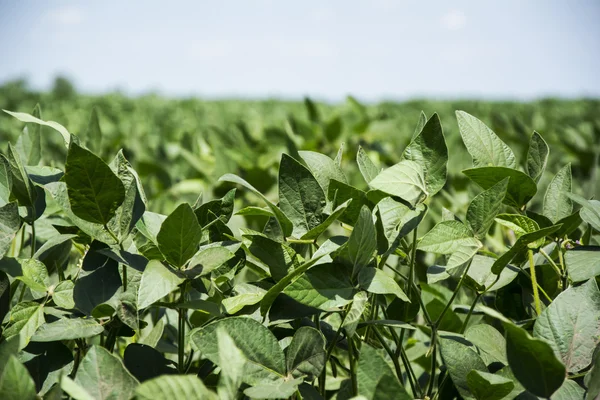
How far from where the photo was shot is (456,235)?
2.20 feet

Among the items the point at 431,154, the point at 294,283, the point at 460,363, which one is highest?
the point at 431,154

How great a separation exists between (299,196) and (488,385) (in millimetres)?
308

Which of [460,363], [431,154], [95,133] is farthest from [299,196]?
[95,133]

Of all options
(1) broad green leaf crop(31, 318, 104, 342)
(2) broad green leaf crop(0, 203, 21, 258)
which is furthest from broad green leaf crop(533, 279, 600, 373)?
(2) broad green leaf crop(0, 203, 21, 258)

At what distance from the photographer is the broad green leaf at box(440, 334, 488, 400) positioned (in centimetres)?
62

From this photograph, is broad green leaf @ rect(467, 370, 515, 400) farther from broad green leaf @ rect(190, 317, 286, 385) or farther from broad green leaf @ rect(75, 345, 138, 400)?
broad green leaf @ rect(75, 345, 138, 400)

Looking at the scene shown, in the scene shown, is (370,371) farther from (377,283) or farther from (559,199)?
(559,199)

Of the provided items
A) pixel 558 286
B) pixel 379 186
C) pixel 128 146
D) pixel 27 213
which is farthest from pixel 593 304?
pixel 128 146

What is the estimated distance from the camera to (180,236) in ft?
1.93

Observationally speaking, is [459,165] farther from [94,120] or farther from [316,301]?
[316,301]

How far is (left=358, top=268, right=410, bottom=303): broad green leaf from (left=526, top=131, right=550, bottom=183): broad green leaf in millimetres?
303

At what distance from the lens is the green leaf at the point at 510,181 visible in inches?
27.8

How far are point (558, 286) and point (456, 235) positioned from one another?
0.77 ft

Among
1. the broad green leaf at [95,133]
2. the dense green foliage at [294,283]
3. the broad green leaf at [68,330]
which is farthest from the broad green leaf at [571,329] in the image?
the broad green leaf at [95,133]
